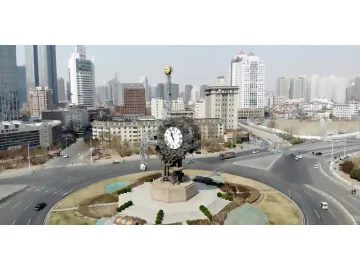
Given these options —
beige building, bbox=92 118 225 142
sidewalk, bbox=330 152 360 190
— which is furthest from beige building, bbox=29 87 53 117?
sidewalk, bbox=330 152 360 190

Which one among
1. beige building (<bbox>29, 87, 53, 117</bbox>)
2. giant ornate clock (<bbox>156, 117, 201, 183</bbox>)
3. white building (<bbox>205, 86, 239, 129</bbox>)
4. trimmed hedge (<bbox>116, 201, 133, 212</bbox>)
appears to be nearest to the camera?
trimmed hedge (<bbox>116, 201, 133, 212</bbox>)

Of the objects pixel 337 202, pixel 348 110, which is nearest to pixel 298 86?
pixel 348 110

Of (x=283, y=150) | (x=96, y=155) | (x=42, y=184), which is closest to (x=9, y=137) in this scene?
(x=96, y=155)

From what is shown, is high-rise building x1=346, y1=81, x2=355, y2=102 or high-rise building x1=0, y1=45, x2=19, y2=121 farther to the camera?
high-rise building x1=346, y1=81, x2=355, y2=102

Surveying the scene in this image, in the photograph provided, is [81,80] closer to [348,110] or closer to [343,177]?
[343,177]

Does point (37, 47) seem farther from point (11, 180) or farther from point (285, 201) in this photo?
point (285, 201)

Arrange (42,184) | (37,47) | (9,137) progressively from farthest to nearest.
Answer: (37,47), (9,137), (42,184)

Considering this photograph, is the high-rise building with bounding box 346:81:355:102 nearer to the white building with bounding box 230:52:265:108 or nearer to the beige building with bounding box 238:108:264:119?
the white building with bounding box 230:52:265:108

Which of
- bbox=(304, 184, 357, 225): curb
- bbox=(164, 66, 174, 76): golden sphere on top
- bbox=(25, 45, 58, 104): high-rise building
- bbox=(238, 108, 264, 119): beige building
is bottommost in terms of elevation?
bbox=(304, 184, 357, 225): curb
